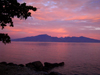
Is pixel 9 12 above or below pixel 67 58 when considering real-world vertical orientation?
above

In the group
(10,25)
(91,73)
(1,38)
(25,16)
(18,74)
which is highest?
(25,16)

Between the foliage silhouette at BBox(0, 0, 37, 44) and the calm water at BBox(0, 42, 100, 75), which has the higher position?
the foliage silhouette at BBox(0, 0, 37, 44)

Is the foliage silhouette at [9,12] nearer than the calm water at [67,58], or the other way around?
the foliage silhouette at [9,12]

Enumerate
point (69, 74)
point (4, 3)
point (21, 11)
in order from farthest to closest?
point (69, 74) → point (21, 11) → point (4, 3)

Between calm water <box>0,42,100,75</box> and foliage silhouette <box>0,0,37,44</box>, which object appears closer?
foliage silhouette <box>0,0,37,44</box>

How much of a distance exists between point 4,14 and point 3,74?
18.8 ft

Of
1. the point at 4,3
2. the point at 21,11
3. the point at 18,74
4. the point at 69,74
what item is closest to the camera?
the point at 4,3

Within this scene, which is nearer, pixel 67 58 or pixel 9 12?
pixel 9 12

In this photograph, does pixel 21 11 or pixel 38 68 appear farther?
pixel 38 68

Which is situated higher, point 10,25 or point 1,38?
point 10,25

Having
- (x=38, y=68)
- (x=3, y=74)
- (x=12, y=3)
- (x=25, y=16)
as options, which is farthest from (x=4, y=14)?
(x=38, y=68)

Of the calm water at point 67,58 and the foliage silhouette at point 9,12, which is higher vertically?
the foliage silhouette at point 9,12

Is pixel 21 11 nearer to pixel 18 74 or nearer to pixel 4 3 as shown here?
pixel 4 3

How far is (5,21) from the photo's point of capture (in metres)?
8.80
